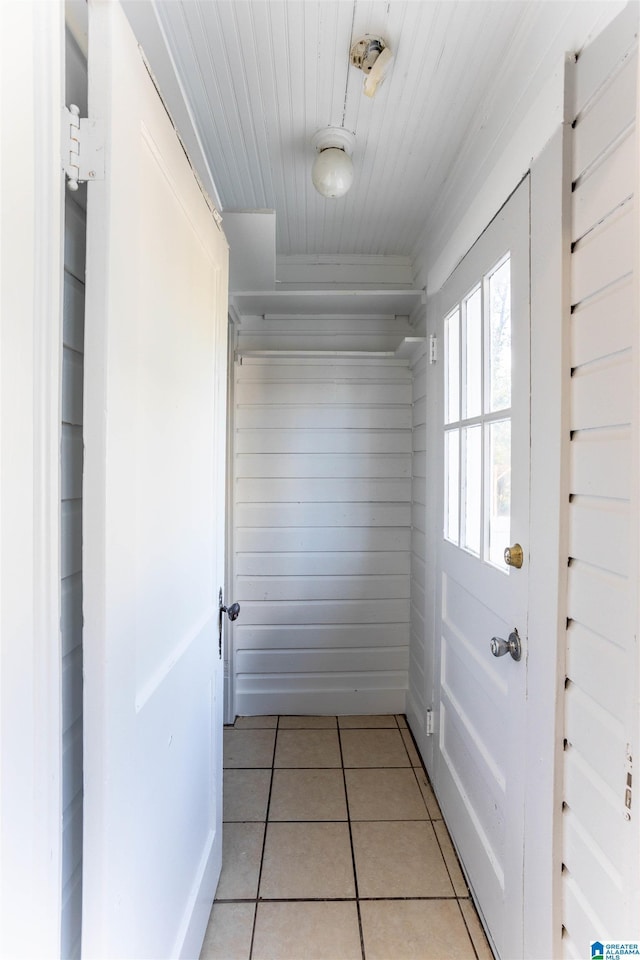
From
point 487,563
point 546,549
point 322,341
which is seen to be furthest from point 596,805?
point 322,341

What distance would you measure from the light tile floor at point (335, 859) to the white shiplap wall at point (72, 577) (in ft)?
2.67

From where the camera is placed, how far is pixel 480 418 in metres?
1.38

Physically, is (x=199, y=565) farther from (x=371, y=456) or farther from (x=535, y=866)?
(x=371, y=456)

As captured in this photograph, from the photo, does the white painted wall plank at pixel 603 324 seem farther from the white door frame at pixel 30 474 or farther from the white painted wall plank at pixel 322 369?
the white painted wall plank at pixel 322 369

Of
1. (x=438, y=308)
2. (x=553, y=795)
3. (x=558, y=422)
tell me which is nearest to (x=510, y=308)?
(x=558, y=422)

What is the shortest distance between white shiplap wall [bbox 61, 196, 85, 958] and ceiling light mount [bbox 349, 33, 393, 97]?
2.95 ft

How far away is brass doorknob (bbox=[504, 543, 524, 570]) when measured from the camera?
106 centimetres

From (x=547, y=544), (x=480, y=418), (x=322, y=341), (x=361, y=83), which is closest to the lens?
(x=547, y=544)

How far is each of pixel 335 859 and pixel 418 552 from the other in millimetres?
1282

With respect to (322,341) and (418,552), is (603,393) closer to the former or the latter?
(418,552)

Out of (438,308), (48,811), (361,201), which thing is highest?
(361,201)

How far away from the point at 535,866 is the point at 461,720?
510 mm

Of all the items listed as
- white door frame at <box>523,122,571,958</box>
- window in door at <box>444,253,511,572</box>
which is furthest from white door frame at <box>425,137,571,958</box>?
window in door at <box>444,253,511,572</box>

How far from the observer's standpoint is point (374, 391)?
232 cm
